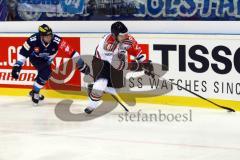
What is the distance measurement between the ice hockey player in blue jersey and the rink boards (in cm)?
52

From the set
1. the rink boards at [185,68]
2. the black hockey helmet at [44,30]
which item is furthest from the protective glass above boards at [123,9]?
the black hockey helmet at [44,30]

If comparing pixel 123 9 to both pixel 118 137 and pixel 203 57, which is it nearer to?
pixel 203 57

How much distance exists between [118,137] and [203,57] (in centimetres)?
255

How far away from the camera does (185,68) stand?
1023 cm

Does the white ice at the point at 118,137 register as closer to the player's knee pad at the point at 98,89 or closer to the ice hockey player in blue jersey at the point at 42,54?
the player's knee pad at the point at 98,89

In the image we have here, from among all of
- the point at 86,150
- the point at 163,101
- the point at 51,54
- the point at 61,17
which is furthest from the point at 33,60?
the point at 86,150

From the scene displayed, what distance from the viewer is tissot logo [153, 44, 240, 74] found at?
9.80 m

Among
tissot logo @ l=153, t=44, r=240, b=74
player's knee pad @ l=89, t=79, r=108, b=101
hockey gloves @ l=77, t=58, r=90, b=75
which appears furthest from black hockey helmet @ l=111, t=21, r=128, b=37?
tissot logo @ l=153, t=44, r=240, b=74

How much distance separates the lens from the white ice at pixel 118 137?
6.95 metres

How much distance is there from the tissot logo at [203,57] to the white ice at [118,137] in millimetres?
589

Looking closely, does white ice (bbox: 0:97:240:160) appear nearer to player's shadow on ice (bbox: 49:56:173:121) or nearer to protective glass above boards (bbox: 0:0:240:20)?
player's shadow on ice (bbox: 49:56:173:121)

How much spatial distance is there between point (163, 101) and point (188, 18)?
1.31 m

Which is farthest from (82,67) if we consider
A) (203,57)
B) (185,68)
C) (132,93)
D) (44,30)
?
(203,57)

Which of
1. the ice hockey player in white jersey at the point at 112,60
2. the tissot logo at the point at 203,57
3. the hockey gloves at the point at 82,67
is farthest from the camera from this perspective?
the hockey gloves at the point at 82,67
